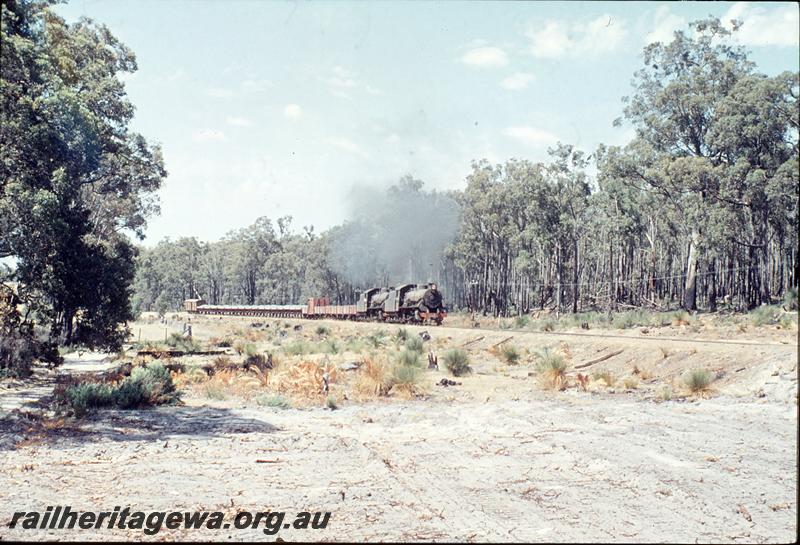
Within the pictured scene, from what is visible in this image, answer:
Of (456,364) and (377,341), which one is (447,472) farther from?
(377,341)

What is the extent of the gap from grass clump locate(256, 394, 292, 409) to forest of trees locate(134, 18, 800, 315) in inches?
591

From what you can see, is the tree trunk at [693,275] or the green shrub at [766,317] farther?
the tree trunk at [693,275]

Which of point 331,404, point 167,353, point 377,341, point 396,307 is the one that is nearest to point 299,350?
point 377,341

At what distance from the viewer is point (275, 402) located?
15117 millimetres

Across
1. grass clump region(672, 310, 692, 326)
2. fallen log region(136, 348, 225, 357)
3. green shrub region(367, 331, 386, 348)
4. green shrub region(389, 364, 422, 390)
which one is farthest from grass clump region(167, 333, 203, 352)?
grass clump region(672, 310, 692, 326)

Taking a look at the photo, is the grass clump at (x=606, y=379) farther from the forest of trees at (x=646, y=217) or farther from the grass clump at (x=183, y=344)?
the grass clump at (x=183, y=344)

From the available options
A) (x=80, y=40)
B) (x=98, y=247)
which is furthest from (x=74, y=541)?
(x=80, y=40)

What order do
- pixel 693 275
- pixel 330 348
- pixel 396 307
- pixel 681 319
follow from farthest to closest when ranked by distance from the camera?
pixel 396 307 < pixel 693 275 < pixel 681 319 < pixel 330 348

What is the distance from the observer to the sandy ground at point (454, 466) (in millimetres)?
6465

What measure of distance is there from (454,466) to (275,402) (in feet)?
23.7

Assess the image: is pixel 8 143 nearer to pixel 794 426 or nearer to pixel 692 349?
pixel 794 426

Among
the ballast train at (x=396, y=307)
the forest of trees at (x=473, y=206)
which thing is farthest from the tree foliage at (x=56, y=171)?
the ballast train at (x=396, y=307)

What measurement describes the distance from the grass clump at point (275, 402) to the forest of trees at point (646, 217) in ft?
49.2

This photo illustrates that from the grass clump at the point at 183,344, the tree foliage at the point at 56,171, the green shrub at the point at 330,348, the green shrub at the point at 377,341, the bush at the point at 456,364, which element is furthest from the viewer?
the grass clump at the point at 183,344
